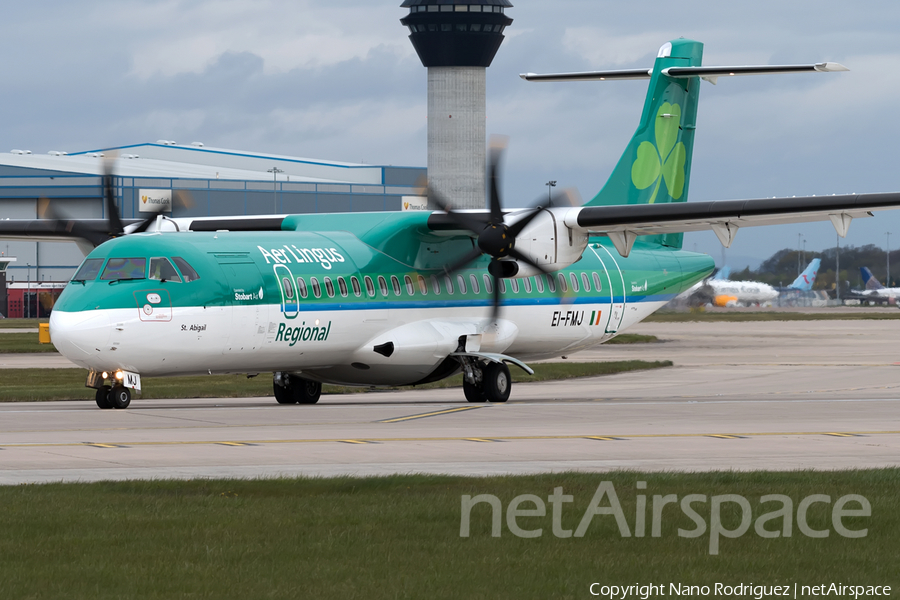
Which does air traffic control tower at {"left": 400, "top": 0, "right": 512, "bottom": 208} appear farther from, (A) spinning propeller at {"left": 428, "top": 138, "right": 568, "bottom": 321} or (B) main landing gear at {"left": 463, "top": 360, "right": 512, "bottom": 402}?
(A) spinning propeller at {"left": 428, "top": 138, "right": 568, "bottom": 321}

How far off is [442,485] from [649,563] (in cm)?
422

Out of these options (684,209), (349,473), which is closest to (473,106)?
(684,209)

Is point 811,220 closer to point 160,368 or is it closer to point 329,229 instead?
point 329,229

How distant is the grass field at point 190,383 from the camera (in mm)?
29547

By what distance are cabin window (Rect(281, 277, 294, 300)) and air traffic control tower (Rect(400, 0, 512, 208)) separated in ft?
250

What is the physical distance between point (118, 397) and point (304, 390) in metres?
5.12

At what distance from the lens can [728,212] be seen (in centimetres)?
2522

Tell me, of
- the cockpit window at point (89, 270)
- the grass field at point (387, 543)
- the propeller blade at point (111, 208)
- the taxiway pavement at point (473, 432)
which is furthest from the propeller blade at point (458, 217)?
the grass field at point (387, 543)

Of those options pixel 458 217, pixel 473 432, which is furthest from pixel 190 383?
pixel 473 432

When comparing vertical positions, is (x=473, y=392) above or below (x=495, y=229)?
below

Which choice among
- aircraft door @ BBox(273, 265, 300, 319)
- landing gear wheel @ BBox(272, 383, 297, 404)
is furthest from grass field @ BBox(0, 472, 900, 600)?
landing gear wheel @ BBox(272, 383, 297, 404)

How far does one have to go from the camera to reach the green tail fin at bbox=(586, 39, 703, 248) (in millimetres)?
31219

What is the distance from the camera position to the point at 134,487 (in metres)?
13.0

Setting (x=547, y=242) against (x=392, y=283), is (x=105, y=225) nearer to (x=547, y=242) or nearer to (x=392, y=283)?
(x=392, y=283)
